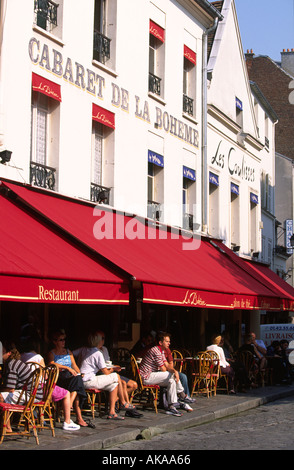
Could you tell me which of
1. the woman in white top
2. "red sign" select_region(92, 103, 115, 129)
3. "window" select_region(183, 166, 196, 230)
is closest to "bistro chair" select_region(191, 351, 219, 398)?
the woman in white top

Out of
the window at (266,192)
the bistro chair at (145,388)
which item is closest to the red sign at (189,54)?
the bistro chair at (145,388)

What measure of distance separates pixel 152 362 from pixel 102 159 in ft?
16.8

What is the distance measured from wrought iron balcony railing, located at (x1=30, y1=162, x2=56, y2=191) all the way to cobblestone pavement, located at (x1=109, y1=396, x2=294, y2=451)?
16.8ft

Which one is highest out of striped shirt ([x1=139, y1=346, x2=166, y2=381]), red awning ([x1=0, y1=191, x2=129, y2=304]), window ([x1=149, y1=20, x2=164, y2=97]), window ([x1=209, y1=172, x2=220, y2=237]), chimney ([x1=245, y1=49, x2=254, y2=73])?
chimney ([x1=245, y1=49, x2=254, y2=73])

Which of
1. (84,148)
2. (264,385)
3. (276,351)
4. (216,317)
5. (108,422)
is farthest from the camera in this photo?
(216,317)

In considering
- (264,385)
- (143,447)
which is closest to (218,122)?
(264,385)

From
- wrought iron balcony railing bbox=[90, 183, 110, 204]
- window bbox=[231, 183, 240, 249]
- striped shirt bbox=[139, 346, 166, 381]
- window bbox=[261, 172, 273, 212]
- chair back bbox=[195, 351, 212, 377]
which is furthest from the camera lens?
window bbox=[261, 172, 273, 212]

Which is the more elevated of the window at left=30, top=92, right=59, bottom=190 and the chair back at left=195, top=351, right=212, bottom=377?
the window at left=30, top=92, right=59, bottom=190

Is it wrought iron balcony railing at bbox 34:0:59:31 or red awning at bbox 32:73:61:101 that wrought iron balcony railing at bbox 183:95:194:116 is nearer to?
wrought iron balcony railing at bbox 34:0:59:31

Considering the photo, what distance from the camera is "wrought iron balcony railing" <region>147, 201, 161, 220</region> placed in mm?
17844

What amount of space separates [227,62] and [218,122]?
2.46m

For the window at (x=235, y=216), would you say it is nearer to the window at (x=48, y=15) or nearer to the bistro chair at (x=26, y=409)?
the window at (x=48, y=15)

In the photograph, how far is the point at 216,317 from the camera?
2195cm
